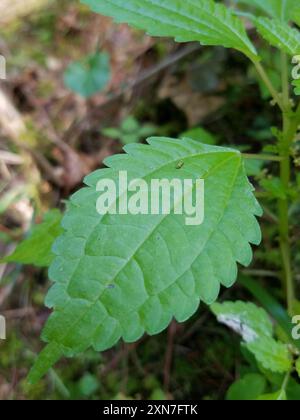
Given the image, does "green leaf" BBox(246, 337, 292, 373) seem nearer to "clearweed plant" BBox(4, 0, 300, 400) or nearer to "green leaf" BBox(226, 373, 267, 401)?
"clearweed plant" BBox(4, 0, 300, 400)

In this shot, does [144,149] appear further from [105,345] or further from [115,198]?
[105,345]

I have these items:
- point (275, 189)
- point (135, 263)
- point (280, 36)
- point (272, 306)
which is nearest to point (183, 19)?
Answer: point (280, 36)

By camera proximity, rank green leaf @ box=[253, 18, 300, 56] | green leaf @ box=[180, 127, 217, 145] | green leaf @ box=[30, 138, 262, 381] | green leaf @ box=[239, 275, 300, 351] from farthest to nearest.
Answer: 1. green leaf @ box=[180, 127, 217, 145]
2. green leaf @ box=[239, 275, 300, 351]
3. green leaf @ box=[253, 18, 300, 56]
4. green leaf @ box=[30, 138, 262, 381]

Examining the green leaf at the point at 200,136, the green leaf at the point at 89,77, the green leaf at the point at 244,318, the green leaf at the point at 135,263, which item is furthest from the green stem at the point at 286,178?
the green leaf at the point at 89,77

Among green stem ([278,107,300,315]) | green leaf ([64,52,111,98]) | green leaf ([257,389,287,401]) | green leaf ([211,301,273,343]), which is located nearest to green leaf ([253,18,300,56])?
green stem ([278,107,300,315])

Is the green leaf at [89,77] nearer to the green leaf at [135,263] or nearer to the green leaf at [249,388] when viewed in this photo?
the green leaf at [135,263]

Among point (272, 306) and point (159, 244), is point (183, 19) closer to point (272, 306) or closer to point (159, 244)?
point (159, 244)

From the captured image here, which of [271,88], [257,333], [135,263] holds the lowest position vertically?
[257,333]
